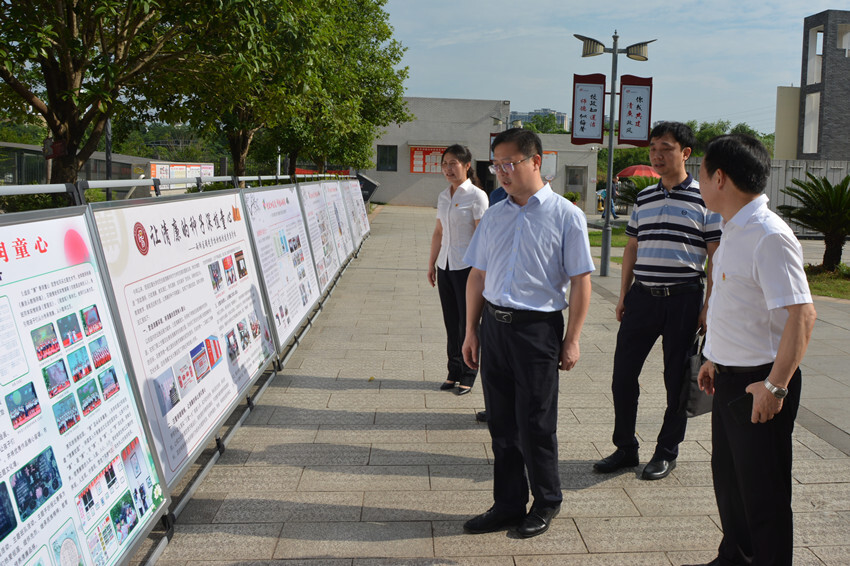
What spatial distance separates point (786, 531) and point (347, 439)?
2.73m

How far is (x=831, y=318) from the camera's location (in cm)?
931

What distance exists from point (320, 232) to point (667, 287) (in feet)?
21.6

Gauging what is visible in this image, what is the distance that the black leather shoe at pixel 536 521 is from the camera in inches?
133

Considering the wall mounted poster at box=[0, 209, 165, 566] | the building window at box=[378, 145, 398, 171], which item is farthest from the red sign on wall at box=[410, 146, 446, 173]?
the wall mounted poster at box=[0, 209, 165, 566]

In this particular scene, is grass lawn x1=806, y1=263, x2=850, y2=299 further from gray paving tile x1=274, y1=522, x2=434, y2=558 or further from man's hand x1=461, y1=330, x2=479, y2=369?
gray paving tile x1=274, y1=522, x2=434, y2=558

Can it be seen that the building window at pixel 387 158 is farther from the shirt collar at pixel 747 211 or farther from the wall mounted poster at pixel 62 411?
the shirt collar at pixel 747 211

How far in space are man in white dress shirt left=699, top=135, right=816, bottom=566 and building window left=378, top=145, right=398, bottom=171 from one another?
44.3 m

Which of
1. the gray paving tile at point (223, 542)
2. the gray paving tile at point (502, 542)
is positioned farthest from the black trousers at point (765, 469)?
the gray paving tile at point (223, 542)

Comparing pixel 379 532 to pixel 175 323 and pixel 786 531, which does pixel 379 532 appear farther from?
pixel 786 531

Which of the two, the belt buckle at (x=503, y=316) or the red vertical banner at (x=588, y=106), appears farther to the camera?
the red vertical banner at (x=588, y=106)

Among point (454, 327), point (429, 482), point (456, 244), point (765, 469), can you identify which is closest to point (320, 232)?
point (454, 327)

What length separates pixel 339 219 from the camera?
13.1m

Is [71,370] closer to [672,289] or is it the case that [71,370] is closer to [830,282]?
[672,289]

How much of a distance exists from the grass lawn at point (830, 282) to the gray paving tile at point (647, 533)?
917cm
